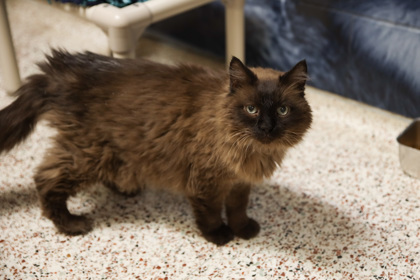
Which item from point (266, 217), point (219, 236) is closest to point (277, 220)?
point (266, 217)

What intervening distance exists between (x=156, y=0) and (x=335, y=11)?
944 mm

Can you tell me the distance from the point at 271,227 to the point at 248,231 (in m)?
0.11

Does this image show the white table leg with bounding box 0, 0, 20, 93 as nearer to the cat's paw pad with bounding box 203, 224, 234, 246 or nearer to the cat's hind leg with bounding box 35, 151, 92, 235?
the cat's hind leg with bounding box 35, 151, 92, 235

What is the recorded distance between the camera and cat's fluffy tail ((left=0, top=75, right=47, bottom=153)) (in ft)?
5.95

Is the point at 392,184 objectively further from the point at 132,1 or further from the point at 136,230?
the point at 132,1

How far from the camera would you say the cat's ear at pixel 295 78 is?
156 cm

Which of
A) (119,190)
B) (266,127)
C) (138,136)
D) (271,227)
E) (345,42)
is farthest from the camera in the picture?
(345,42)

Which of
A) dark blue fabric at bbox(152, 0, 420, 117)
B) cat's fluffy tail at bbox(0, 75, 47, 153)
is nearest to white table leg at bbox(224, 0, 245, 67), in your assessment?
dark blue fabric at bbox(152, 0, 420, 117)

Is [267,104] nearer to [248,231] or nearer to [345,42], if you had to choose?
[248,231]

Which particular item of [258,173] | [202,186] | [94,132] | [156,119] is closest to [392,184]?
[258,173]

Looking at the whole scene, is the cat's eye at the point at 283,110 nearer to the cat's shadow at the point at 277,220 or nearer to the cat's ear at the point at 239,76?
the cat's ear at the point at 239,76

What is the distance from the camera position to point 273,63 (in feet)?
9.46

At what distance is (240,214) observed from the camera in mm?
1879

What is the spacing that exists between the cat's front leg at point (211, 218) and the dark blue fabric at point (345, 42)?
45.7 inches
